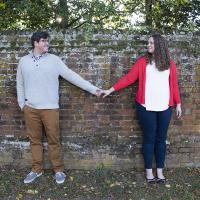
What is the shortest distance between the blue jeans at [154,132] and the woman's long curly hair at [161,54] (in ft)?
2.03

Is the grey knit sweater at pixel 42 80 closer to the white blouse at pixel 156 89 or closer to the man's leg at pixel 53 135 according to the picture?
the man's leg at pixel 53 135

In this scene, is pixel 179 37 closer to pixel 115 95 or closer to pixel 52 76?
pixel 115 95

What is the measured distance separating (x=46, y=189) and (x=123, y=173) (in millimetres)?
1205

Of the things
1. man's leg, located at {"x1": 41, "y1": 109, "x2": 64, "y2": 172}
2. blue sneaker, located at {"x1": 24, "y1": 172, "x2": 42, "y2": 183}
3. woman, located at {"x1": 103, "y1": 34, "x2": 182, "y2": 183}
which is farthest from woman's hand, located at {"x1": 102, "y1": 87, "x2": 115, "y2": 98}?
blue sneaker, located at {"x1": 24, "y1": 172, "x2": 42, "y2": 183}

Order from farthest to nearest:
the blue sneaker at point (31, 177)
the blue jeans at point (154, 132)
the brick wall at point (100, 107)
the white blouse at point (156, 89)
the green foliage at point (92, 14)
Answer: the green foliage at point (92, 14) → the brick wall at point (100, 107) → the blue sneaker at point (31, 177) → the blue jeans at point (154, 132) → the white blouse at point (156, 89)

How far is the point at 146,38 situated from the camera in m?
6.12

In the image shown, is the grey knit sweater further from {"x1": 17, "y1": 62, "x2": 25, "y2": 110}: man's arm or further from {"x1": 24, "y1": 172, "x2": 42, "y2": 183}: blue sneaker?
{"x1": 24, "y1": 172, "x2": 42, "y2": 183}: blue sneaker

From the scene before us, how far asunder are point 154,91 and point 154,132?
1.91 feet

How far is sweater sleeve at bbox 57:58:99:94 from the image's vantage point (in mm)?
5879

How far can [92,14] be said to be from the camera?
23.4 feet

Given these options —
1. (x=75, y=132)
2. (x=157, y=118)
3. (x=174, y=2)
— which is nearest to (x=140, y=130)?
(x=157, y=118)

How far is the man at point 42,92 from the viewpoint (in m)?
5.75

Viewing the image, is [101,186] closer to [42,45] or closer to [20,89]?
[20,89]

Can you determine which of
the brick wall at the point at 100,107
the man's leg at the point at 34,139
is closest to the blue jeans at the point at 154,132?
the brick wall at the point at 100,107
